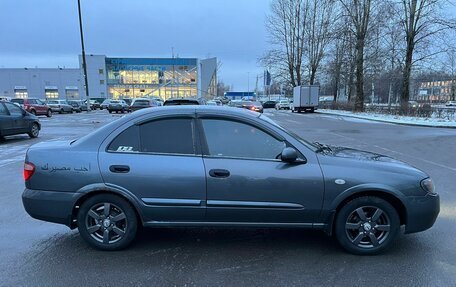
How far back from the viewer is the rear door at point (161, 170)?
12.8 feet

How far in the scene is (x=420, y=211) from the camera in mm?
3979

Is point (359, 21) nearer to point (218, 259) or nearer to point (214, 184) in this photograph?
point (214, 184)

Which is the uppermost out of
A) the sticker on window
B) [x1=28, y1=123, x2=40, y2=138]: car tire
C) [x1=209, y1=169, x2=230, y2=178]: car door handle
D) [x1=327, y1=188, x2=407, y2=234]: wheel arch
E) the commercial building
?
the commercial building

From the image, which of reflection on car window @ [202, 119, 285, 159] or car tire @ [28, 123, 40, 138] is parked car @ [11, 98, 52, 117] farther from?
reflection on car window @ [202, 119, 285, 159]

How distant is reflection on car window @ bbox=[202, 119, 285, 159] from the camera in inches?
158

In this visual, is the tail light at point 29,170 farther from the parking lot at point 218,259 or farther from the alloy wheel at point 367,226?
the alloy wheel at point 367,226

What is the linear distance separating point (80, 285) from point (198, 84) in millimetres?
92574

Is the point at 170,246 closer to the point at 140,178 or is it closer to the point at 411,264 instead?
the point at 140,178

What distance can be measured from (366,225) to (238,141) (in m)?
1.66

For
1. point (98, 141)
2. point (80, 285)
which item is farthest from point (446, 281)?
point (98, 141)

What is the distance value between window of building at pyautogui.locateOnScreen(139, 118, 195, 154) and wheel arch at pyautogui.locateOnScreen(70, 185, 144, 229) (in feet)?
1.71

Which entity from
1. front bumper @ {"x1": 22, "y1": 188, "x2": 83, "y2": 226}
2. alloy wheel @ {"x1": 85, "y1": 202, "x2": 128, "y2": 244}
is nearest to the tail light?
front bumper @ {"x1": 22, "y1": 188, "x2": 83, "y2": 226}

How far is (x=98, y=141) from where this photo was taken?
13.4 feet

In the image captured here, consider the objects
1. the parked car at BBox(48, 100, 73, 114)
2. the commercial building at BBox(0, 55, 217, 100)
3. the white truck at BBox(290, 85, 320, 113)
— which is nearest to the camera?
the parked car at BBox(48, 100, 73, 114)
